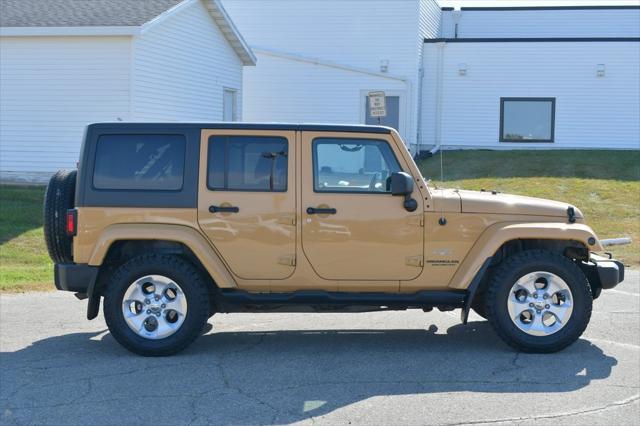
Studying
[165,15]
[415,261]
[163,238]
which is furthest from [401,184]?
[165,15]

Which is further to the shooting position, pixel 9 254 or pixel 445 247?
pixel 9 254

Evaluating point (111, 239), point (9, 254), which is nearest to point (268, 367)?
point (111, 239)

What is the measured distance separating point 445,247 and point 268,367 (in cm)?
181

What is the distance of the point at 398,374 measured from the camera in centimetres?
619

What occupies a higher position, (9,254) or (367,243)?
(367,243)

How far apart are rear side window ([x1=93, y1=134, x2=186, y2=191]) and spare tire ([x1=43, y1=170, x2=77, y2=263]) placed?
1.10 feet

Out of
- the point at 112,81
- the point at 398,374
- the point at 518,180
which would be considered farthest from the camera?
the point at 518,180

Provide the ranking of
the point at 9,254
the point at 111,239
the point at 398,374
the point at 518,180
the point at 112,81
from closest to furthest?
the point at 398,374, the point at 111,239, the point at 9,254, the point at 112,81, the point at 518,180

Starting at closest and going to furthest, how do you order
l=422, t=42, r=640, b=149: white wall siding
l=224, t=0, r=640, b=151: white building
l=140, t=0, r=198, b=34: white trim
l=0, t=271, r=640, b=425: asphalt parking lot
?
l=0, t=271, r=640, b=425: asphalt parking lot → l=140, t=0, r=198, b=34: white trim → l=422, t=42, r=640, b=149: white wall siding → l=224, t=0, r=640, b=151: white building

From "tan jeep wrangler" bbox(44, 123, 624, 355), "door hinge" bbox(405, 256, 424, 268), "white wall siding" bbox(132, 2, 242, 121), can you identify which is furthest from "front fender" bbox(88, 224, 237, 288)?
"white wall siding" bbox(132, 2, 242, 121)

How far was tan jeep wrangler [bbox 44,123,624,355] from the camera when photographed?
6.68 metres

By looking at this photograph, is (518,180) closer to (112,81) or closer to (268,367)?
(112,81)

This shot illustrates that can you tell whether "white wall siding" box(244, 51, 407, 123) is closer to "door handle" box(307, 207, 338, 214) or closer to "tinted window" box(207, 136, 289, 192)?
"tinted window" box(207, 136, 289, 192)

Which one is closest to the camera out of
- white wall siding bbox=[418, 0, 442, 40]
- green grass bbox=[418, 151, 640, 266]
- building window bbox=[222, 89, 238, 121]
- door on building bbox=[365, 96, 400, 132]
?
green grass bbox=[418, 151, 640, 266]
